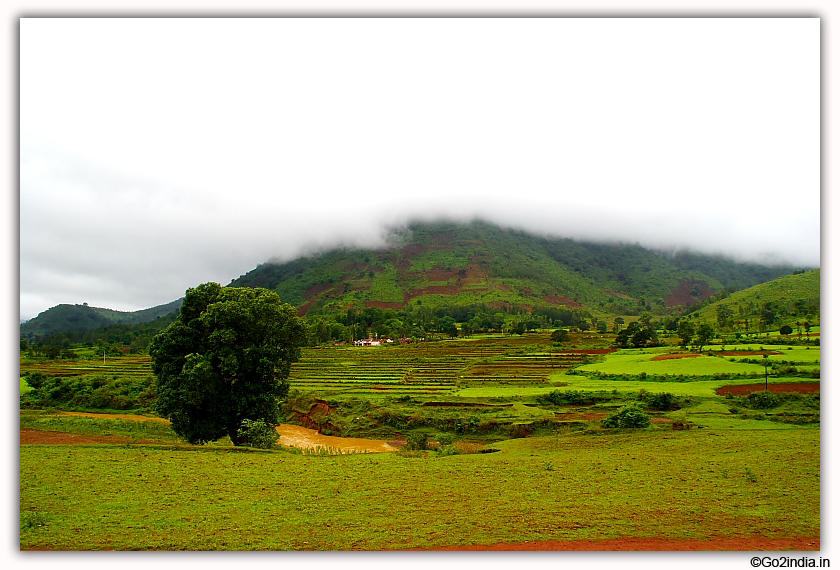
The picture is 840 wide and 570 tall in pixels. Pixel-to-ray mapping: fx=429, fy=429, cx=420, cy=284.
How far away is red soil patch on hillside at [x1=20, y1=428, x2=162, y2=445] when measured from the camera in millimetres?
16578

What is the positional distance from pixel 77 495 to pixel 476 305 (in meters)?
153

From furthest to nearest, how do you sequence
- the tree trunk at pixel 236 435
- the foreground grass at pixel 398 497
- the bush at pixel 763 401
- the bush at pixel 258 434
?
1. the bush at pixel 763 401
2. the tree trunk at pixel 236 435
3. the bush at pixel 258 434
4. the foreground grass at pixel 398 497

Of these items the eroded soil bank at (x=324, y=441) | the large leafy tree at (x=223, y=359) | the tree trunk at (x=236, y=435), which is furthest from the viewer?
the eroded soil bank at (x=324, y=441)

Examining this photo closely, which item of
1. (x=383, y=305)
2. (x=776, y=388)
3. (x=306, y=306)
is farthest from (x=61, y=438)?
(x=306, y=306)

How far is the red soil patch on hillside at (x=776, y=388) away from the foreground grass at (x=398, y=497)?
46.3 feet

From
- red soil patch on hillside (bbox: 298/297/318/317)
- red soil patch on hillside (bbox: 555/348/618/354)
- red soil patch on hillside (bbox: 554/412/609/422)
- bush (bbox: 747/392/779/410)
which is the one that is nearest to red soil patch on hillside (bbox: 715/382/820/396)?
bush (bbox: 747/392/779/410)

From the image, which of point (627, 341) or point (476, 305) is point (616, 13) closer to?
point (627, 341)

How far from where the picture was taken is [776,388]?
27.7 meters

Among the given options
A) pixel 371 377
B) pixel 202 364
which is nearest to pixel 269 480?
pixel 202 364

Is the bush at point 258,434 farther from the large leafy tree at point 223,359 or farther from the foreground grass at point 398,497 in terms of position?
the foreground grass at point 398,497

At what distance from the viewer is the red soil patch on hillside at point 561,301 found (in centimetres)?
17912

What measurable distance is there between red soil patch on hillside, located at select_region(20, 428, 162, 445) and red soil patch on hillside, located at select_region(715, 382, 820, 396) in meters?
34.0

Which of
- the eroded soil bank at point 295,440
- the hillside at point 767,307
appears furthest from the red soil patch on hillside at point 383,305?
the eroded soil bank at point 295,440

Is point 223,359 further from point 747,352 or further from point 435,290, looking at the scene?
point 435,290
